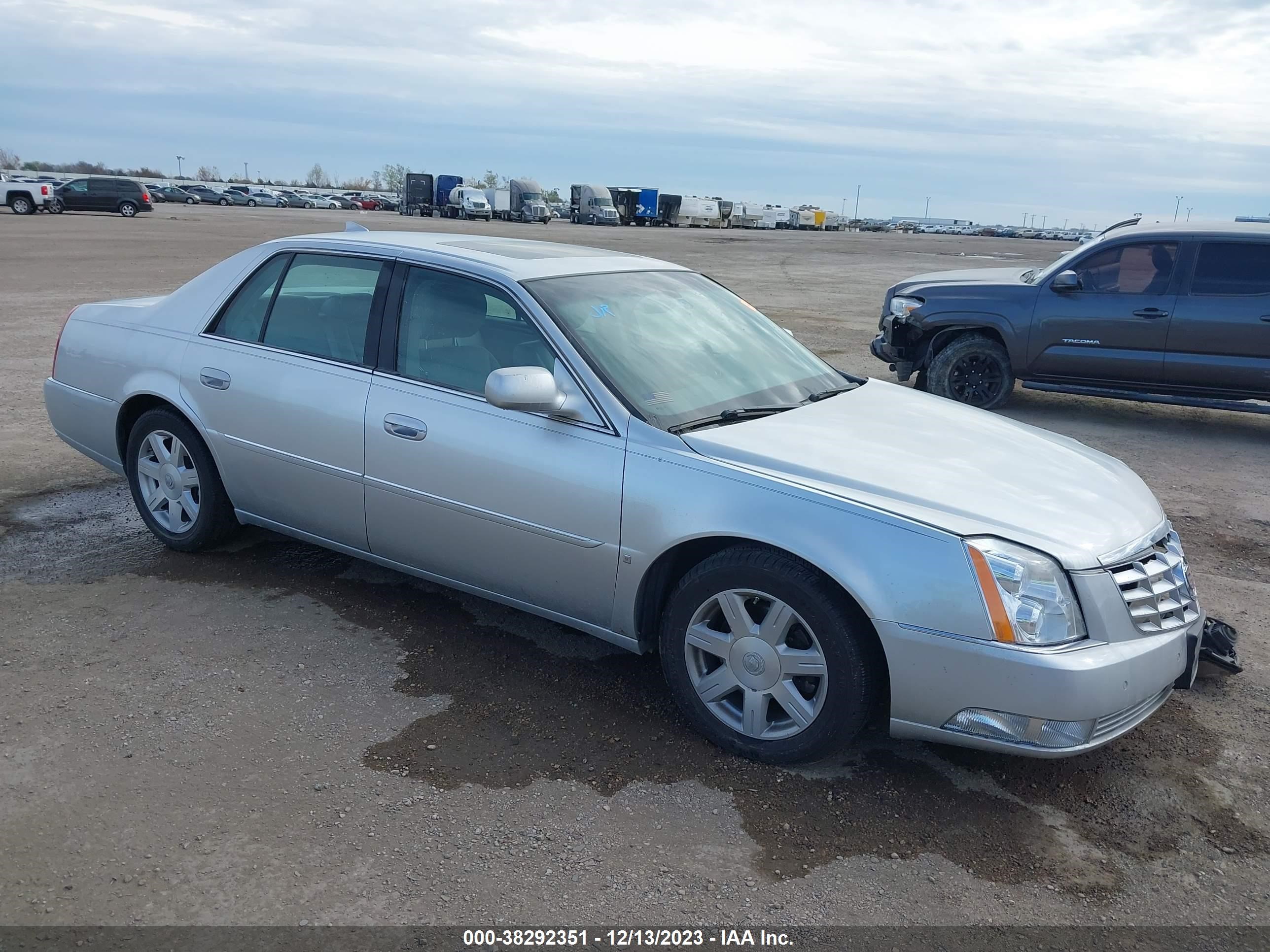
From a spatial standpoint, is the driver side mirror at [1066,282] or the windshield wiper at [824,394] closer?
the windshield wiper at [824,394]

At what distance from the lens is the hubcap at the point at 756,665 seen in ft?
10.7

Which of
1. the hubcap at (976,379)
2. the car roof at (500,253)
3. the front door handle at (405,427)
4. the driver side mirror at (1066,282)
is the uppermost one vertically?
the car roof at (500,253)

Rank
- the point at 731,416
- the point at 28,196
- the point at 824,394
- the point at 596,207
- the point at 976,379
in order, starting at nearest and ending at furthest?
the point at 731,416
the point at 824,394
the point at 976,379
the point at 28,196
the point at 596,207

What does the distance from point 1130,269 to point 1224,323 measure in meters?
0.91

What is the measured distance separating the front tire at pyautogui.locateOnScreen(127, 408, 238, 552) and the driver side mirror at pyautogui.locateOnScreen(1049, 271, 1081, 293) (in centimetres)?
736

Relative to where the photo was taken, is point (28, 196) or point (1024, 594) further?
point (28, 196)

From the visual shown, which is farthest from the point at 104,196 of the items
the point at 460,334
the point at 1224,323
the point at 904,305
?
the point at 460,334

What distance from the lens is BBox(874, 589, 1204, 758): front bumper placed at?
2.93 metres

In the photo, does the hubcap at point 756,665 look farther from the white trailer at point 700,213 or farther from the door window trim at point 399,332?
the white trailer at point 700,213

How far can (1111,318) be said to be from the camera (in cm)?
884

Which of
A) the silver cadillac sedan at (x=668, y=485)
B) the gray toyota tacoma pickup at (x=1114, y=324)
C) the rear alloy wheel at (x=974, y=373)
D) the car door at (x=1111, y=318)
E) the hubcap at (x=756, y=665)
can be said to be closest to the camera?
the silver cadillac sedan at (x=668, y=485)

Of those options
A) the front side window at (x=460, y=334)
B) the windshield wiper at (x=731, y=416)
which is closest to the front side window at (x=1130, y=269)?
the windshield wiper at (x=731, y=416)

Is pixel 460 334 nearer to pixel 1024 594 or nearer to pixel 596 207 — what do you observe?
pixel 1024 594

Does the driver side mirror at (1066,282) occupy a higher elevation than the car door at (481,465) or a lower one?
higher
